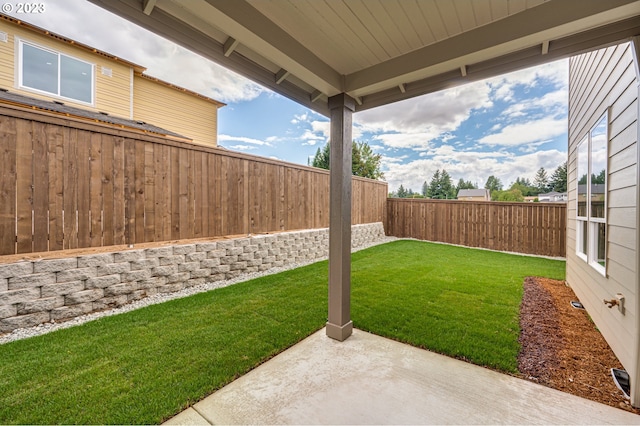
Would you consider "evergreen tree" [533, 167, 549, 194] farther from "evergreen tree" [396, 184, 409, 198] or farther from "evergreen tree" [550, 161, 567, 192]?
"evergreen tree" [396, 184, 409, 198]

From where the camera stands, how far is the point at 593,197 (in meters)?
3.16

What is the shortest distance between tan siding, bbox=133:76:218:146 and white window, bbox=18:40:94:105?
47.2 inches

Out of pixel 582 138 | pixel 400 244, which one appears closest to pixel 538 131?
pixel 400 244

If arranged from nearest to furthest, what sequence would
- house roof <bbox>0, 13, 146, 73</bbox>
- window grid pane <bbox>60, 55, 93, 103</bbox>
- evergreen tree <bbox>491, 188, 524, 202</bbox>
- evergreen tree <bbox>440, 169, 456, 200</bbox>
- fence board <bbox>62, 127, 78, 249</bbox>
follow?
fence board <bbox>62, 127, 78, 249</bbox> → house roof <bbox>0, 13, 146, 73</bbox> → window grid pane <bbox>60, 55, 93, 103</bbox> → evergreen tree <bbox>491, 188, 524, 202</bbox> → evergreen tree <bbox>440, 169, 456, 200</bbox>

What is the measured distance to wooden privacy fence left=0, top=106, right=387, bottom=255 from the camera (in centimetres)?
280

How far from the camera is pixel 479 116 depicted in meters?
24.5

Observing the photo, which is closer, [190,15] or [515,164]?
[190,15]

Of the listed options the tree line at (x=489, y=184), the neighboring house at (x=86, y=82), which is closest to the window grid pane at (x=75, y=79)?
the neighboring house at (x=86, y=82)

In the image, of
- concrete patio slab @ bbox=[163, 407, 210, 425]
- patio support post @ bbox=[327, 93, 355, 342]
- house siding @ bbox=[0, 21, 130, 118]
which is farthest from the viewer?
house siding @ bbox=[0, 21, 130, 118]

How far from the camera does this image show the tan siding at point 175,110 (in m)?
8.26

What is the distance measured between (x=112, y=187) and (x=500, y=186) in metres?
44.0

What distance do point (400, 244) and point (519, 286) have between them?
4341 mm

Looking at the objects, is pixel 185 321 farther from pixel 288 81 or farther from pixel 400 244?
pixel 400 244

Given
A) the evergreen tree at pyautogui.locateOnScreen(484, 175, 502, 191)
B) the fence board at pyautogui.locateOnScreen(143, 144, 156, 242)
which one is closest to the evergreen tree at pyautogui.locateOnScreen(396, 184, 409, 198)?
the evergreen tree at pyautogui.locateOnScreen(484, 175, 502, 191)
